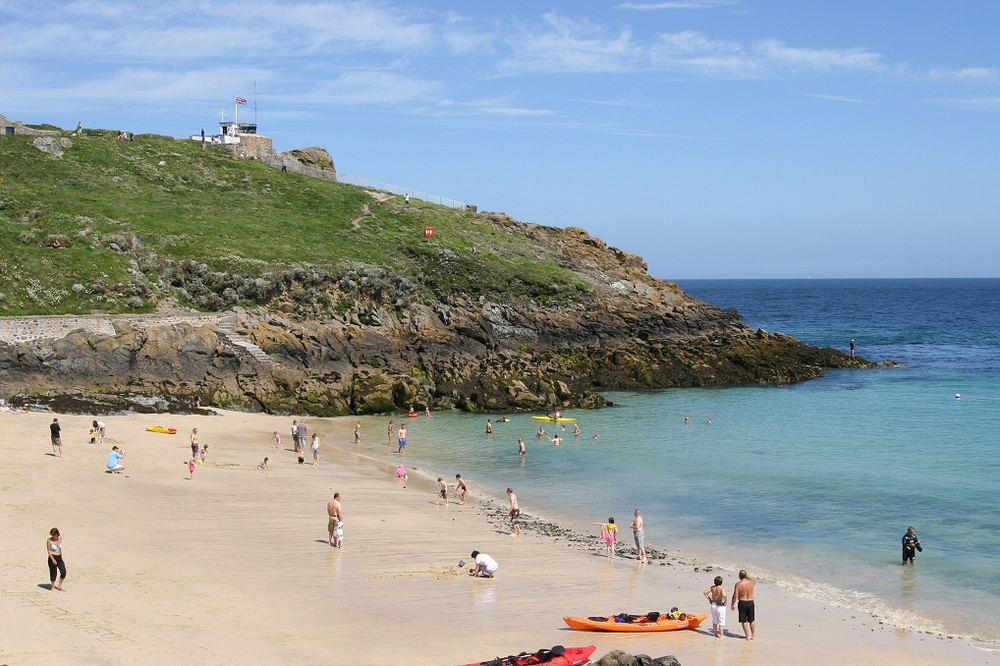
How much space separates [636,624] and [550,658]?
318cm

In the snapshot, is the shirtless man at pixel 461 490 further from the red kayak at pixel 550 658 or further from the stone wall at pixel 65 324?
the stone wall at pixel 65 324

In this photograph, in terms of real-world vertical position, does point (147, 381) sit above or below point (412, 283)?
below

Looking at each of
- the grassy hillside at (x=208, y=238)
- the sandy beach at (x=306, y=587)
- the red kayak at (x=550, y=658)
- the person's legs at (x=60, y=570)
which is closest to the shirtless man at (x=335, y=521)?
the sandy beach at (x=306, y=587)

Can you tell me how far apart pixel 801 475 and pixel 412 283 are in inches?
1222

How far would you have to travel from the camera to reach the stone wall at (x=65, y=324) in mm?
43500

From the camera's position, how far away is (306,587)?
2012 centimetres

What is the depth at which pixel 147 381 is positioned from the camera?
1752 inches

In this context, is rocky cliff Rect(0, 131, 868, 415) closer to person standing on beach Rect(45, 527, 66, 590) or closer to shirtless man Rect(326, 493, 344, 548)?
shirtless man Rect(326, 493, 344, 548)

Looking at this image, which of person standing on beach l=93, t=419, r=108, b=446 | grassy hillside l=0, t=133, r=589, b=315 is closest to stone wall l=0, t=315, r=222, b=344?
grassy hillside l=0, t=133, r=589, b=315

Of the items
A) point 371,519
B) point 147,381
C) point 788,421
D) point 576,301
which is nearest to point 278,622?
point 371,519

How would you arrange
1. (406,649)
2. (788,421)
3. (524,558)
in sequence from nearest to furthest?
1. (406,649)
2. (524,558)
3. (788,421)

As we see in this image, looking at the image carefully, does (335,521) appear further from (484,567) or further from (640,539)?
(640,539)

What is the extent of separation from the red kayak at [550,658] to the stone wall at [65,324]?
34.8 meters

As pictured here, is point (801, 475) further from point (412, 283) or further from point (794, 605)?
point (412, 283)
